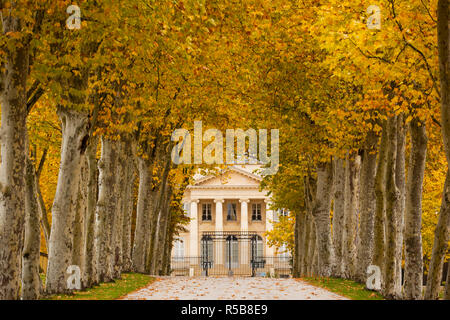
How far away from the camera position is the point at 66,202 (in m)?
13.6

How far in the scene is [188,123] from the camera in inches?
1035

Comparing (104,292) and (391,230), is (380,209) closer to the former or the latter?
(391,230)

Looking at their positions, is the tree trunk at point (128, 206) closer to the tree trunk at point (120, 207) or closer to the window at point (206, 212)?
the tree trunk at point (120, 207)

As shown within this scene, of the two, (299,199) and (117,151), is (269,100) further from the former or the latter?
(299,199)

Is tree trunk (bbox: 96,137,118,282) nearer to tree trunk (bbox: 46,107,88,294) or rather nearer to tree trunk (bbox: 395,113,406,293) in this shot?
tree trunk (bbox: 46,107,88,294)

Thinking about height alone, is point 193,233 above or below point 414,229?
below

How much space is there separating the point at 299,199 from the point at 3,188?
25259 mm

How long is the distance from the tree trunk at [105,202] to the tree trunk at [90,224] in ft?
1.75

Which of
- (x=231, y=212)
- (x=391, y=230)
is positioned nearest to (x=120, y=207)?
(x=391, y=230)

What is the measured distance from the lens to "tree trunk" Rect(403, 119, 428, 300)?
14.3 metres

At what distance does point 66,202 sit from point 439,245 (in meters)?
8.78

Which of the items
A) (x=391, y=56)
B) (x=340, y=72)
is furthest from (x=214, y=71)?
(x=391, y=56)

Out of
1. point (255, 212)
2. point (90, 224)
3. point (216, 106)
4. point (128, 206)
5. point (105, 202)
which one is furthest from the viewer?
point (255, 212)

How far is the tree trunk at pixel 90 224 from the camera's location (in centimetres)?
1633
